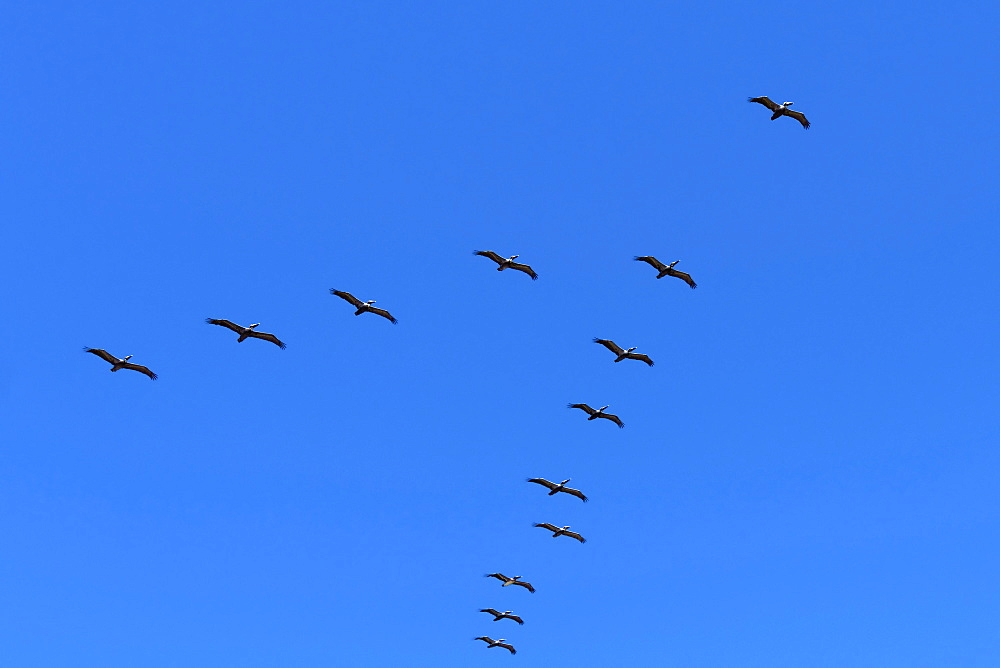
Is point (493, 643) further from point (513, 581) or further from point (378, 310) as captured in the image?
point (378, 310)

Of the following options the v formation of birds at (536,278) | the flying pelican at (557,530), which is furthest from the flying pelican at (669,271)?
the flying pelican at (557,530)

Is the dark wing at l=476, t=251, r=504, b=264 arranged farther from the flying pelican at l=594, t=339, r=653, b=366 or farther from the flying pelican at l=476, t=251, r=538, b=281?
the flying pelican at l=594, t=339, r=653, b=366

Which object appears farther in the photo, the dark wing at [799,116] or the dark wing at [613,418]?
the dark wing at [613,418]

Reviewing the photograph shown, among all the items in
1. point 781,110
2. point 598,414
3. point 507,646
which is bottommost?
point 507,646

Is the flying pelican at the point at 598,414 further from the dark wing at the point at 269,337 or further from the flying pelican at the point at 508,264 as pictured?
the dark wing at the point at 269,337

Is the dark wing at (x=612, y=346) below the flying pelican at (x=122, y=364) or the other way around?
the other way around

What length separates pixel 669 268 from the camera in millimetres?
95375

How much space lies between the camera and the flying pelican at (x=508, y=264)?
93875 millimetres

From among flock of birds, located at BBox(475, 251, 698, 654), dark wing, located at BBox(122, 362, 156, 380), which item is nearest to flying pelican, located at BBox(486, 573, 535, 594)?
flock of birds, located at BBox(475, 251, 698, 654)

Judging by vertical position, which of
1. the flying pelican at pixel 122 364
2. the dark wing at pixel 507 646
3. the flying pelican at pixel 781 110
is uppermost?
the flying pelican at pixel 781 110

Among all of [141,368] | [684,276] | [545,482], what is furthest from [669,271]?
[141,368]

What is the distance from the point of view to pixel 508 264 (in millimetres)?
95125

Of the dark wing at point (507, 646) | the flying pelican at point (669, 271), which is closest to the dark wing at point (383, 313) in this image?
the flying pelican at point (669, 271)

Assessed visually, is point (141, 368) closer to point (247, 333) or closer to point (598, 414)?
point (247, 333)
